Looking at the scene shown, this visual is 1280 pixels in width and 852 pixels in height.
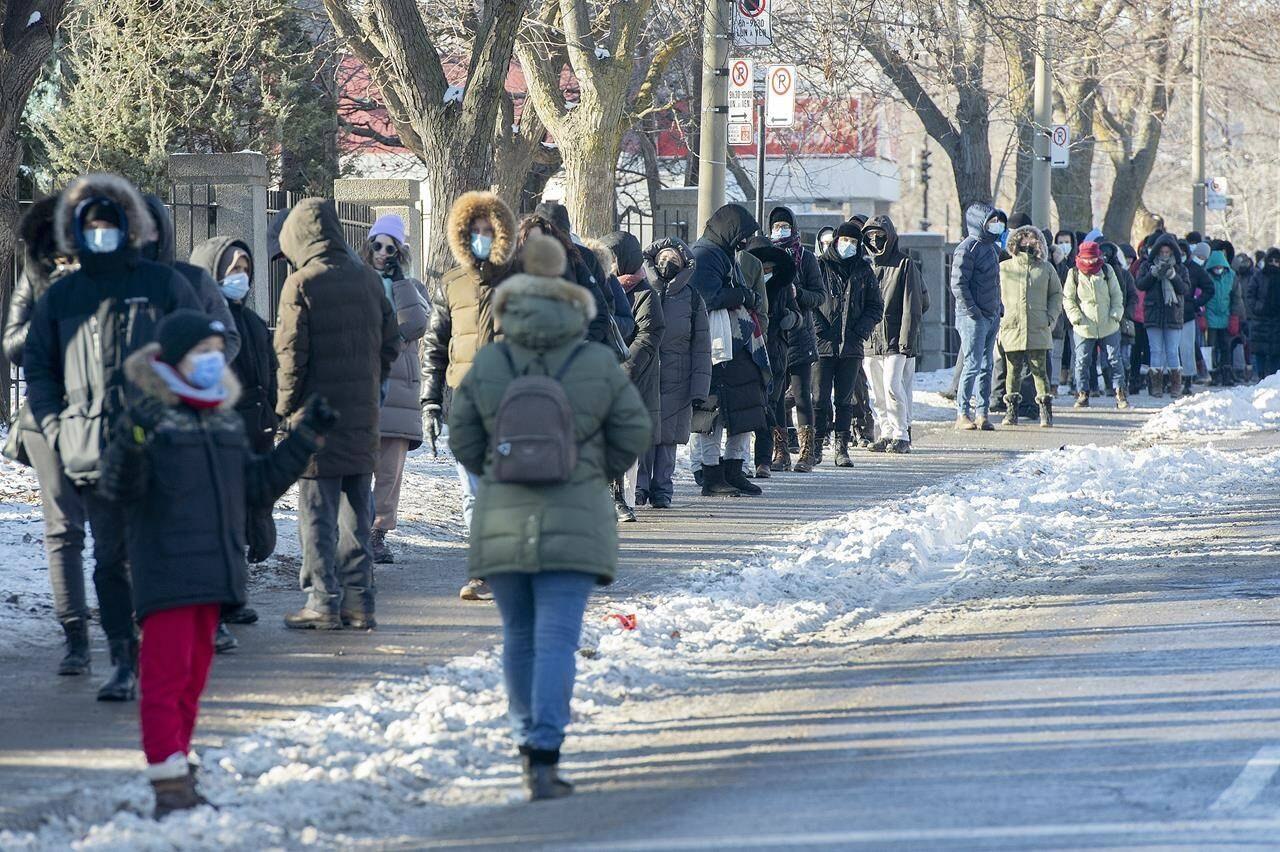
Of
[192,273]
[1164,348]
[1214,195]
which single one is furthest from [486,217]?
[1214,195]

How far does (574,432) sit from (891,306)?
10494mm

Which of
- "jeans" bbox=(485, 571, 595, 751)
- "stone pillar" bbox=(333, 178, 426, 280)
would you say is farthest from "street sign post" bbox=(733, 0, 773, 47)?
"jeans" bbox=(485, 571, 595, 751)

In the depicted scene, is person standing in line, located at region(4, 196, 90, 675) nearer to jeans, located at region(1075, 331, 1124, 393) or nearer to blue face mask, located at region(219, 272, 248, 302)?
blue face mask, located at region(219, 272, 248, 302)

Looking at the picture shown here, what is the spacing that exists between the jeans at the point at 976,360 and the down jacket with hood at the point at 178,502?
1318 centimetres

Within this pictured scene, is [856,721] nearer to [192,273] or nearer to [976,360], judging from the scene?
[192,273]

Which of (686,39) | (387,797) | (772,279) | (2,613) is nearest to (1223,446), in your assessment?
(772,279)

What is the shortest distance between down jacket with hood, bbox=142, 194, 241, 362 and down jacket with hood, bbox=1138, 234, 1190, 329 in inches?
678

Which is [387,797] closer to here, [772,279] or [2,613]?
[2,613]

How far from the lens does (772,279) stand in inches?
569

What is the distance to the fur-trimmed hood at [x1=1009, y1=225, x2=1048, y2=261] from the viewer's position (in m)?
18.7

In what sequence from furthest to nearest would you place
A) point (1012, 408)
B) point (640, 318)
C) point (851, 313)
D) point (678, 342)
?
point (1012, 408), point (851, 313), point (678, 342), point (640, 318)

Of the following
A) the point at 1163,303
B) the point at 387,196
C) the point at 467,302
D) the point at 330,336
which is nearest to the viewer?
the point at 330,336

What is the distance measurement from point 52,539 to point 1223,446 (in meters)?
13.1

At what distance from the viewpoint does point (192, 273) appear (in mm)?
7598
